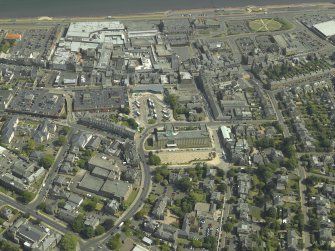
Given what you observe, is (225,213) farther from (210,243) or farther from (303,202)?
(303,202)

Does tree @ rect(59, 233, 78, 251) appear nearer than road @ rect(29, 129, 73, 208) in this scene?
Yes

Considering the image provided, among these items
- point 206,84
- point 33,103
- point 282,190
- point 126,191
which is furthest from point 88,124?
point 282,190

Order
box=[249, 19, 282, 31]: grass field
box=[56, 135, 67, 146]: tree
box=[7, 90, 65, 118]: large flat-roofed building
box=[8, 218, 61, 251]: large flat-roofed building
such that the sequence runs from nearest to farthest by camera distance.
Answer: box=[8, 218, 61, 251]: large flat-roofed building
box=[56, 135, 67, 146]: tree
box=[7, 90, 65, 118]: large flat-roofed building
box=[249, 19, 282, 31]: grass field

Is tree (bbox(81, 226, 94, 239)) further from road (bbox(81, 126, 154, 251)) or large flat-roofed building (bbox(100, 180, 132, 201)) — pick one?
large flat-roofed building (bbox(100, 180, 132, 201))

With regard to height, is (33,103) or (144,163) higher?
(33,103)

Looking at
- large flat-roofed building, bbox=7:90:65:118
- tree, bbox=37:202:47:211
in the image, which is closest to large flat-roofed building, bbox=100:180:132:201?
tree, bbox=37:202:47:211

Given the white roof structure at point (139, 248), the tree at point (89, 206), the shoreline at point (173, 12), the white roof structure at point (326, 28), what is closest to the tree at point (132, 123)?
the tree at point (89, 206)

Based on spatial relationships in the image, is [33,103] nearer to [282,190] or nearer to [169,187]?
[169,187]
